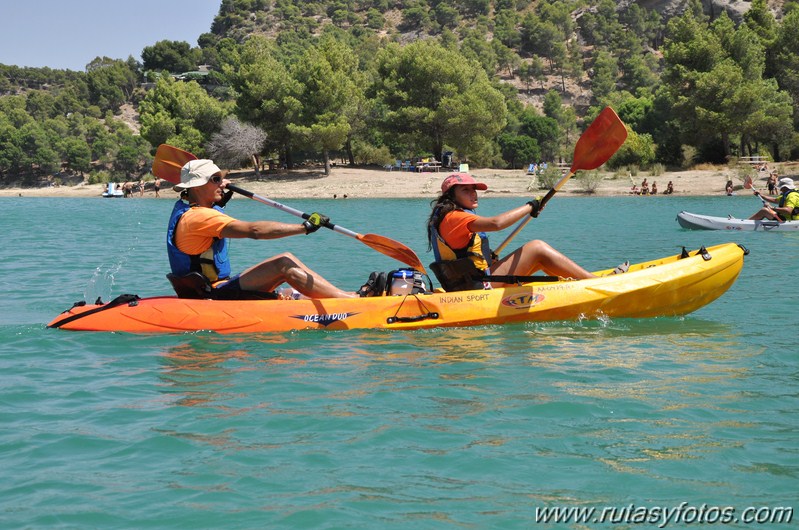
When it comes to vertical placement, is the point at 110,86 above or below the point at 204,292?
above

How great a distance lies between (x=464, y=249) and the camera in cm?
826

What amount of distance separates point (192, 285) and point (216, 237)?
24.2 inches

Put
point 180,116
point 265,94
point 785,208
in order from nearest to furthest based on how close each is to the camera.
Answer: point 785,208 < point 265,94 < point 180,116

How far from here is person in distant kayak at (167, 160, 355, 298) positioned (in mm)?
7637

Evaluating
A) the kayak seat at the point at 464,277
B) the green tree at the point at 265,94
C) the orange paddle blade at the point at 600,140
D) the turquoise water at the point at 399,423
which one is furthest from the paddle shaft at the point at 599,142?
the green tree at the point at 265,94

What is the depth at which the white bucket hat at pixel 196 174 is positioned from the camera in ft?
25.8

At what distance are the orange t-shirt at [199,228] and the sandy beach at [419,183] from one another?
33945 mm

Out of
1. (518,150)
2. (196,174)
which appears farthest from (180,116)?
(196,174)

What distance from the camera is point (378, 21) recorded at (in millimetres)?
124250

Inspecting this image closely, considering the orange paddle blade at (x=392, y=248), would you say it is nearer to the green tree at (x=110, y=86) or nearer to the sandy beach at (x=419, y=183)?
the sandy beach at (x=419, y=183)

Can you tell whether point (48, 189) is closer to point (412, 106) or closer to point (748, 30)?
point (412, 106)

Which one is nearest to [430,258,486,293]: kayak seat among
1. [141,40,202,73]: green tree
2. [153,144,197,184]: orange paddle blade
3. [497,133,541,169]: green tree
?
[153,144,197,184]: orange paddle blade

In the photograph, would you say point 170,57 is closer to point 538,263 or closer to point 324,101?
point 324,101

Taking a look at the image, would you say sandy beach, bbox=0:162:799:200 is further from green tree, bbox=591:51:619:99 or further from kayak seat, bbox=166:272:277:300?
green tree, bbox=591:51:619:99
